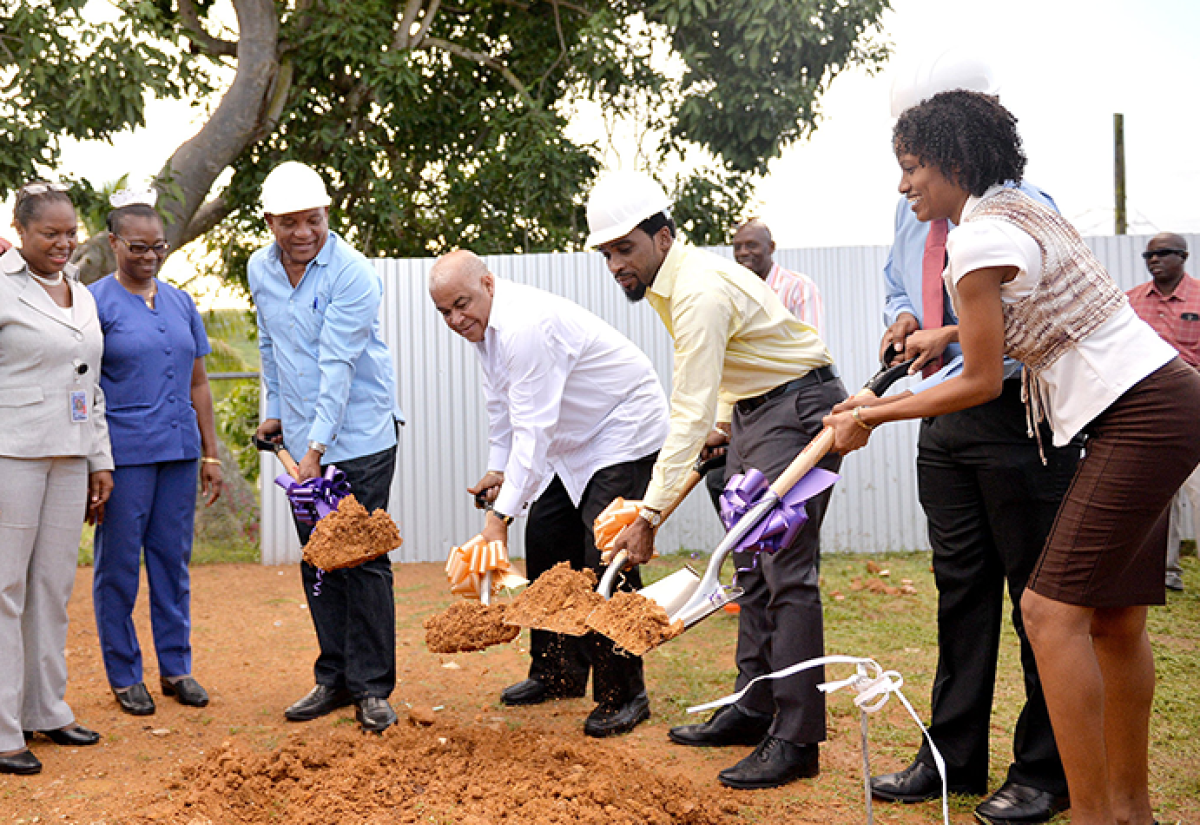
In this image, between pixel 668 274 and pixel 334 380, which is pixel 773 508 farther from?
pixel 334 380

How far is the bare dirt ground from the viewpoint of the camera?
123 inches

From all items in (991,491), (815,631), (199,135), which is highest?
(199,135)

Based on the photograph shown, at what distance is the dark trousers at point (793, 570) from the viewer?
341cm

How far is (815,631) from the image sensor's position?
346 centimetres

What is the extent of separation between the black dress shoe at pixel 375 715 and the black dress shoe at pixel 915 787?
1.85 m

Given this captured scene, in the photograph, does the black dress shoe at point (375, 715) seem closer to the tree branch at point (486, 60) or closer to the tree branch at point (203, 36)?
the tree branch at point (486, 60)

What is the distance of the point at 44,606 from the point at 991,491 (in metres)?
3.45

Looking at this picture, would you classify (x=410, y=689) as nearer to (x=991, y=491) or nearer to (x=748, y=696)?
(x=748, y=696)

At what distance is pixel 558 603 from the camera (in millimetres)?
3285

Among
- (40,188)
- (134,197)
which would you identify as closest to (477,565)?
(40,188)

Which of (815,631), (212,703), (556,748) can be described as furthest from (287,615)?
(815,631)

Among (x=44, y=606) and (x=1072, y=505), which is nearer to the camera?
(x=1072, y=505)

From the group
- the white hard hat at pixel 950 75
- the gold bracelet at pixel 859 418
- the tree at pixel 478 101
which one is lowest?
the gold bracelet at pixel 859 418

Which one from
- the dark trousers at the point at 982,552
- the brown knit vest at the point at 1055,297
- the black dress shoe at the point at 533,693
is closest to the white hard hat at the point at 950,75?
the brown knit vest at the point at 1055,297
